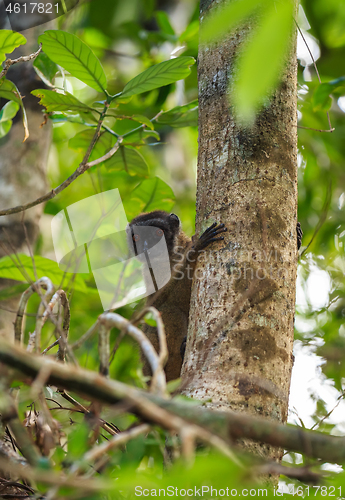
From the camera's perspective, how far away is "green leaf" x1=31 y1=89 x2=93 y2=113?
10.4 feet

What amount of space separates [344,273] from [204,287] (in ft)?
13.1

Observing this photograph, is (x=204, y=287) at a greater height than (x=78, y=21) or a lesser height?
lesser

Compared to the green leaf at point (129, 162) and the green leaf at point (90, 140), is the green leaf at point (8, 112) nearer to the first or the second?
the green leaf at point (90, 140)

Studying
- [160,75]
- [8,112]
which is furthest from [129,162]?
[160,75]

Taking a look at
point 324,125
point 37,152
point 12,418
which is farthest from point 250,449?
point 324,125

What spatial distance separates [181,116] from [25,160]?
5.13 ft

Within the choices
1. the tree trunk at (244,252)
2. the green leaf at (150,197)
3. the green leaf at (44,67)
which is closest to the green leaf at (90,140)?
the green leaf at (150,197)

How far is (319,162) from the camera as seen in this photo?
601cm

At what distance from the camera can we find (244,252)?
2.20m

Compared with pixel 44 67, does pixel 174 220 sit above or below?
below

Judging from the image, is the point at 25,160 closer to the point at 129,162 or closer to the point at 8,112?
the point at 8,112

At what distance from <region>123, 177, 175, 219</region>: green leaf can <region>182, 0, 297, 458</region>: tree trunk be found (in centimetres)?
162

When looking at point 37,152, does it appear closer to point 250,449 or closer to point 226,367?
point 226,367

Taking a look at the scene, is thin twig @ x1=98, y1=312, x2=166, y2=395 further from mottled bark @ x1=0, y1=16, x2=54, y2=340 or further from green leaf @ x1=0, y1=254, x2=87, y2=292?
mottled bark @ x1=0, y1=16, x2=54, y2=340
